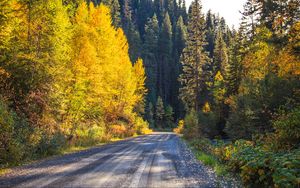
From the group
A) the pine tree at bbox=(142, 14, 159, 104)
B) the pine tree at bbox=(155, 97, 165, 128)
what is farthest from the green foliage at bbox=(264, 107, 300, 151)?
the pine tree at bbox=(142, 14, 159, 104)

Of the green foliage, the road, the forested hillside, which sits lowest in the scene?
the road

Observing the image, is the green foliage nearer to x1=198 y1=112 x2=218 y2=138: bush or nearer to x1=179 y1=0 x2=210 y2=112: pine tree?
x1=198 y1=112 x2=218 y2=138: bush

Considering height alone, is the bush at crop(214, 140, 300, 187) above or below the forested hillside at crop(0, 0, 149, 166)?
below

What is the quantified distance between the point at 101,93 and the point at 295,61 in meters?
17.0

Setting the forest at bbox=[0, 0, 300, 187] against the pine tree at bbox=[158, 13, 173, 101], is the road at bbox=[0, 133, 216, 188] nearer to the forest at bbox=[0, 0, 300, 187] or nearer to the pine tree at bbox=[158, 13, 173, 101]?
the forest at bbox=[0, 0, 300, 187]

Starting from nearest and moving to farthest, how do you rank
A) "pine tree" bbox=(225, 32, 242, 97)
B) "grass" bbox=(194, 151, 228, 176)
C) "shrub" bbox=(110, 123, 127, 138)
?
"grass" bbox=(194, 151, 228, 176) < "shrub" bbox=(110, 123, 127, 138) < "pine tree" bbox=(225, 32, 242, 97)

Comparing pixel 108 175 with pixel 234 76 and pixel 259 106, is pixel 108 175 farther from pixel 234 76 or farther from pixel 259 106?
pixel 234 76

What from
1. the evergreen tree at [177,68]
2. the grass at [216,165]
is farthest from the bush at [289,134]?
the evergreen tree at [177,68]

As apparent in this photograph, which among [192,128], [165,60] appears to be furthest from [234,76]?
[165,60]

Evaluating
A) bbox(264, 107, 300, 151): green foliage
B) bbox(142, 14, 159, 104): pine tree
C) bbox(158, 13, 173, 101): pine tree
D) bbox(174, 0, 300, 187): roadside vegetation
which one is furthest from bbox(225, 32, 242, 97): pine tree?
bbox(158, 13, 173, 101): pine tree

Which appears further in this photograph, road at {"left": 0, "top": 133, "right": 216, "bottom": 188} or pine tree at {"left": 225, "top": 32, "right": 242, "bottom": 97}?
pine tree at {"left": 225, "top": 32, "right": 242, "bottom": 97}

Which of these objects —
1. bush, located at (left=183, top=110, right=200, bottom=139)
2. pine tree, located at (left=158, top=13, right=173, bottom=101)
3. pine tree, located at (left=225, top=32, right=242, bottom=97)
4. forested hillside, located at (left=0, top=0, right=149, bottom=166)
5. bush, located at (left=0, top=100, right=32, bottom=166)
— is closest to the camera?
bush, located at (left=0, top=100, right=32, bottom=166)

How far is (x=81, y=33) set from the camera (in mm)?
25625

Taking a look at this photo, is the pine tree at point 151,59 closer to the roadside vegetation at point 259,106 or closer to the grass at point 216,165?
the roadside vegetation at point 259,106
